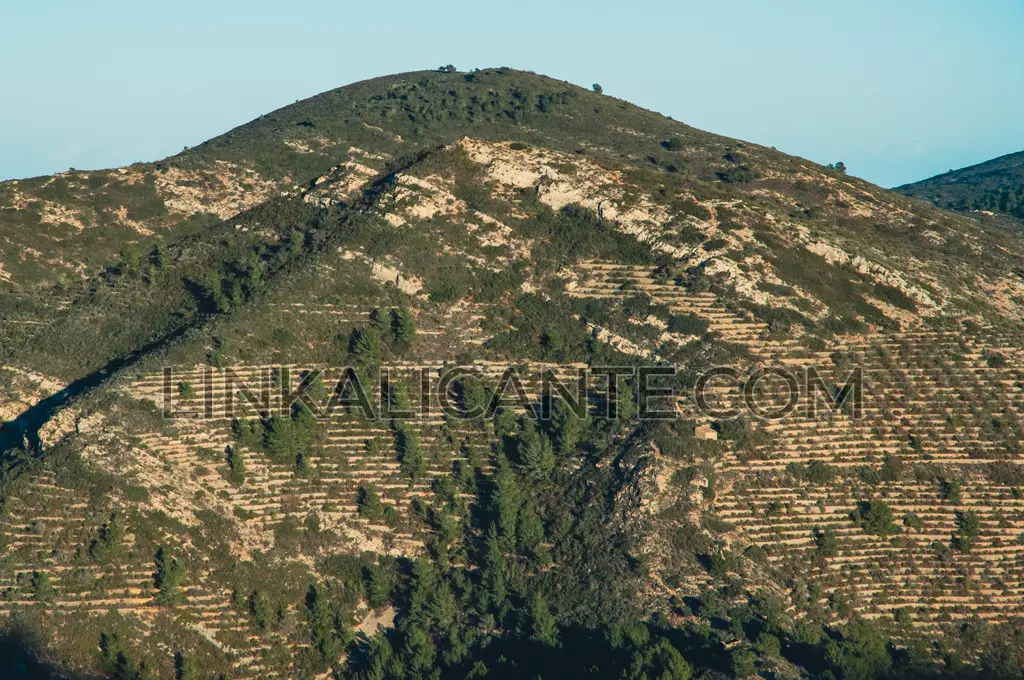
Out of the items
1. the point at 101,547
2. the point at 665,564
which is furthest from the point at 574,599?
the point at 101,547

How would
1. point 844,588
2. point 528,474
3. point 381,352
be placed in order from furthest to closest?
point 381,352
point 528,474
point 844,588

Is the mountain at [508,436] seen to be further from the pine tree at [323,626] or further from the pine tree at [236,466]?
the pine tree at [236,466]

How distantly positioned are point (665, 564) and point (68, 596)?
3772 centimetres

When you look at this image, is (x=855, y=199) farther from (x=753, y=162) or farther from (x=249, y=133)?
(x=249, y=133)

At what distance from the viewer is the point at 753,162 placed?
4456 inches

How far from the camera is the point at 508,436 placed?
230 ft

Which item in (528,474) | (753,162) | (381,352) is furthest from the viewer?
(753,162)

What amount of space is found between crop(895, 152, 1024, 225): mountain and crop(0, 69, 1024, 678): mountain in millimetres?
55192

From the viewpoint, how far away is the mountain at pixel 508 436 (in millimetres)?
59531

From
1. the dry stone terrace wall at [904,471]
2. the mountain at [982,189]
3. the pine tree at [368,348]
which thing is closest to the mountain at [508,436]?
the dry stone terrace wall at [904,471]

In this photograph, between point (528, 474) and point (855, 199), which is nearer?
point (528, 474)

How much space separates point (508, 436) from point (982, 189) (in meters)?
135

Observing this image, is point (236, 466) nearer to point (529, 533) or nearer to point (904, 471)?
point (529, 533)

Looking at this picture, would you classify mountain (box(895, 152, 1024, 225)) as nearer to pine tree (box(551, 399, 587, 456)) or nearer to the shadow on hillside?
pine tree (box(551, 399, 587, 456))
